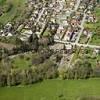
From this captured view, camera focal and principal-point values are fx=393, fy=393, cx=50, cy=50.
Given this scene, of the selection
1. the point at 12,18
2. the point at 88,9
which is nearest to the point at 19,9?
the point at 12,18

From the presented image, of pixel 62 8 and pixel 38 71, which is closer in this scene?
pixel 38 71

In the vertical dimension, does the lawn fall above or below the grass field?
above

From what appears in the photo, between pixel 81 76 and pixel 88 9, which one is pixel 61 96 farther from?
pixel 88 9

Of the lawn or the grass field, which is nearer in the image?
the grass field

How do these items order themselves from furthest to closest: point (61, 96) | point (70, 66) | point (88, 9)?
1. point (88, 9)
2. point (70, 66)
3. point (61, 96)
